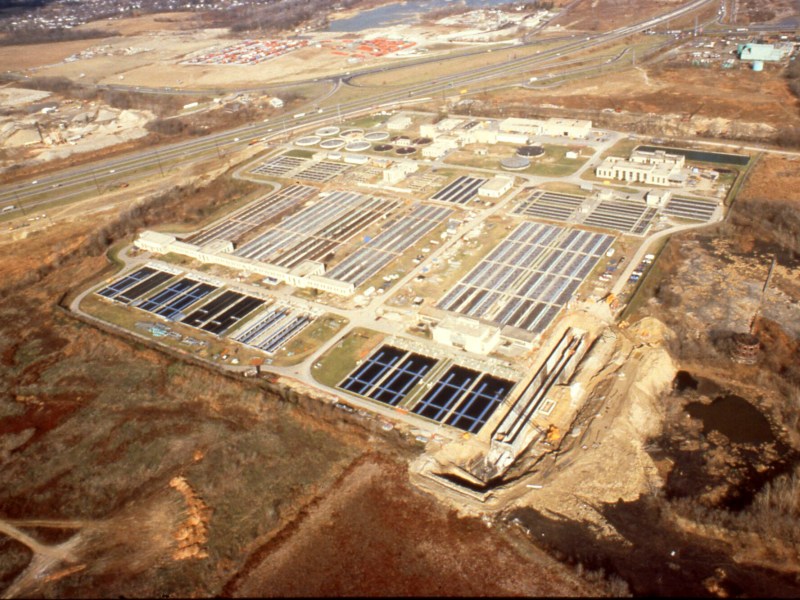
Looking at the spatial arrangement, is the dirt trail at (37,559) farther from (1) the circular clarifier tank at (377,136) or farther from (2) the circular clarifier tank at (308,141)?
(1) the circular clarifier tank at (377,136)

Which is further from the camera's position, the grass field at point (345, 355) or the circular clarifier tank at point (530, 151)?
the circular clarifier tank at point (530, 151)

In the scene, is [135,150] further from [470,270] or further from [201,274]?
[470,270]

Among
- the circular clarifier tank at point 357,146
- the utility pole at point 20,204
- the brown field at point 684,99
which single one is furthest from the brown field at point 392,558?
the brown field at point 684,99

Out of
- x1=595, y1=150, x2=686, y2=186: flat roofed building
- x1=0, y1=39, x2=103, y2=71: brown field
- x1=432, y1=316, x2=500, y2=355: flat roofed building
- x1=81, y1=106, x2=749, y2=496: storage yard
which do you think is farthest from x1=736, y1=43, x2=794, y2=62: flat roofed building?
x1=0, y1=39, x2=103, y2=71: brown field

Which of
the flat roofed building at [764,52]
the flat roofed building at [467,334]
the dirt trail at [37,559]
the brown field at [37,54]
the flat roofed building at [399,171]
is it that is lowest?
the dirt trail at [37,559]

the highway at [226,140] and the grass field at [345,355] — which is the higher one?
the highway at [226,140]

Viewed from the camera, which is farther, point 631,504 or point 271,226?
point 271,226

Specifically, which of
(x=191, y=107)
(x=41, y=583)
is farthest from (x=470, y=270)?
(x=191, y=107)

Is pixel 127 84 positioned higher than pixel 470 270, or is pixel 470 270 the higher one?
pixel 127 84
